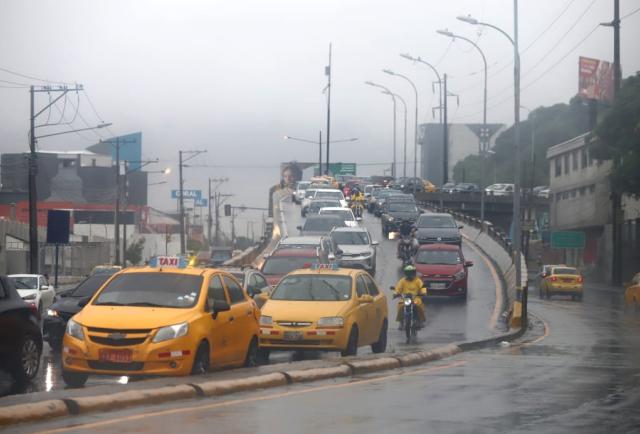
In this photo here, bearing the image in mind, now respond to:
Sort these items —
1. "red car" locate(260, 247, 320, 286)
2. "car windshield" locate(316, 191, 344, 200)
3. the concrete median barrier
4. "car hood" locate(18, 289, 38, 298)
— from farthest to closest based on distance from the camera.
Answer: "car windshield" locate(316, 191, 344, 200), "car hood" locate(18, 289, 38, 298), "red car" locate(260, 247, 320, 286), the concrete median barrier

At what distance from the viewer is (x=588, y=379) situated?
15.7 meters

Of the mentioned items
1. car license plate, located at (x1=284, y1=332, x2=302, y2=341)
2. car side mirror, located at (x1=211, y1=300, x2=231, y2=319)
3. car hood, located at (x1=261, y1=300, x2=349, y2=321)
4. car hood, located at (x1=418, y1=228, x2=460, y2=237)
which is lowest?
car license plate, located at (x1=284, y1=332, x2=302, y2=341)

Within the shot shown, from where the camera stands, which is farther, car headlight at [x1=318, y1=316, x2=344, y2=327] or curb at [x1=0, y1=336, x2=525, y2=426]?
car headlight at [x1=318, y1=316, x2=344, y2=327]

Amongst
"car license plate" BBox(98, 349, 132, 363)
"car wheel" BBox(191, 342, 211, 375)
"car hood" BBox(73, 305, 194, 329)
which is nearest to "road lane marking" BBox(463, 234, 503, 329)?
"car wheel" BBox(191, 342, 211, 375)

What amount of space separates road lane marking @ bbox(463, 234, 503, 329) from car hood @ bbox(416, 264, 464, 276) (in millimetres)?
1743

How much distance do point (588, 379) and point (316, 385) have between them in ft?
13.4

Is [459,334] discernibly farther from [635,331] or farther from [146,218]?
[146,218]

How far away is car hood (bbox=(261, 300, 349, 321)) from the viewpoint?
19078mm

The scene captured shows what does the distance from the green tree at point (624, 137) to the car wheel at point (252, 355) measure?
41.2 metres

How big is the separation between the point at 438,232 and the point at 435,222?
1.68 m

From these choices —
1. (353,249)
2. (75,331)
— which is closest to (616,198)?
(353,249)

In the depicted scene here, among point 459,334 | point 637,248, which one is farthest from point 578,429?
point 637,248

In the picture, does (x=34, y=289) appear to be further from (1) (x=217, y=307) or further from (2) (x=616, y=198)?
(2) (x=616, y=198)

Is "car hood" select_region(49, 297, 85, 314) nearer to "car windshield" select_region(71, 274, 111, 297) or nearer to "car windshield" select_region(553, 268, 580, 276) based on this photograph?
"car windshield" select_region(71, 274, 111, 297)
